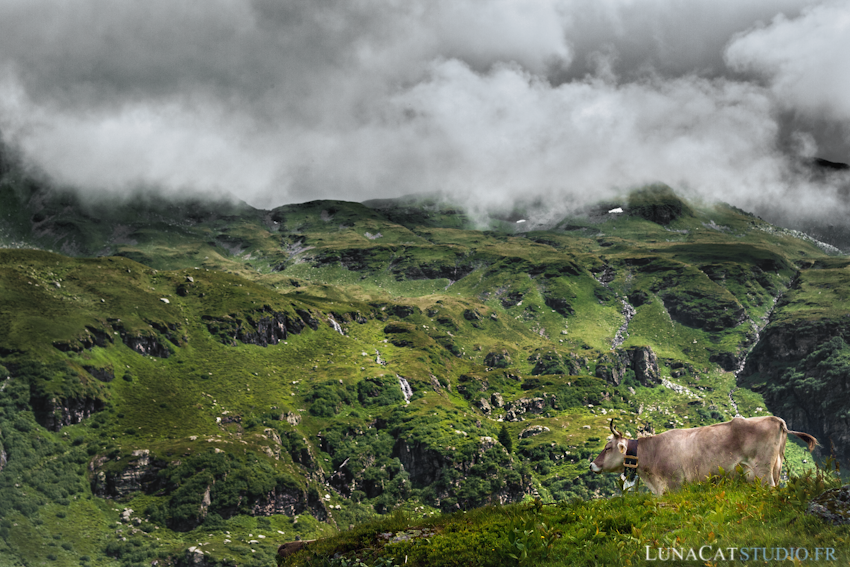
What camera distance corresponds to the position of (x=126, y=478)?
194m

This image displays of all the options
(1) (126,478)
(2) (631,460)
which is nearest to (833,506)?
(2) (631,460)

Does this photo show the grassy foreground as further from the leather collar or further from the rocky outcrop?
the rocky outcrop

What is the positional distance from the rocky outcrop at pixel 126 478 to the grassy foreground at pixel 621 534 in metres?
211

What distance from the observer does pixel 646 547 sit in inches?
415

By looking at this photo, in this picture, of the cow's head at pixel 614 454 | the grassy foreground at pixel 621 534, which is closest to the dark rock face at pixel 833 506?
the grassy foreground at pixel 621 534

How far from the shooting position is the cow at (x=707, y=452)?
15.3 m

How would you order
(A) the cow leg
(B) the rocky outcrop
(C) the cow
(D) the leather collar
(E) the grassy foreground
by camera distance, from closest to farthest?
1. (E) the grassy foreground
2. (A) the cow leg
3. (C) the cow
4. (D) the leather collar
5. (B) the rocky outcrop

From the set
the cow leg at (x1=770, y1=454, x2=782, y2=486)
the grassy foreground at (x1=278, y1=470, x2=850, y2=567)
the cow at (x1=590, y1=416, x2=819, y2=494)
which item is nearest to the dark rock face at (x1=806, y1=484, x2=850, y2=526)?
the grassy foreground at (x1=278, y1=470, x2=850, y2=567)

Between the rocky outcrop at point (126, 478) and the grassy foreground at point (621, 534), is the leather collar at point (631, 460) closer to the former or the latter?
the grassy foreground at point (621, 534)

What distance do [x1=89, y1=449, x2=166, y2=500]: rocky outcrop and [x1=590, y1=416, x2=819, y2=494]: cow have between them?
215 m

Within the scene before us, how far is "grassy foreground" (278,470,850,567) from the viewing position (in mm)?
9545

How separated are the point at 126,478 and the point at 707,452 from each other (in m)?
222

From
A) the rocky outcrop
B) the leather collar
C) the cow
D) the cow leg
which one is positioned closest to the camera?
the cow leg

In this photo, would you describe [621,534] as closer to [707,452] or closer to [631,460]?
[707,452]
